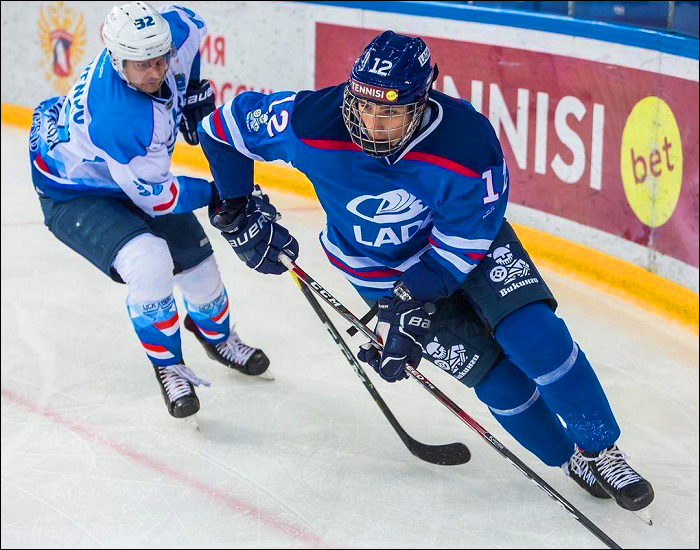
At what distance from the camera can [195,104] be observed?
11.5 feet

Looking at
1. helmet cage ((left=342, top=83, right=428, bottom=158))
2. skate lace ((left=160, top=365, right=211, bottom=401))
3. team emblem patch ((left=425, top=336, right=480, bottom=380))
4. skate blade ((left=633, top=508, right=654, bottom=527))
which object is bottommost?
skate blade ((left=633, top=508, right=654, bottom=527))

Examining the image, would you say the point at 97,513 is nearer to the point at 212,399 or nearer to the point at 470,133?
the point at 212,399

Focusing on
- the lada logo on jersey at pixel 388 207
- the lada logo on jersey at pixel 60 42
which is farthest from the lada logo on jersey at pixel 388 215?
the lada logo on jersey at pixel 60 42

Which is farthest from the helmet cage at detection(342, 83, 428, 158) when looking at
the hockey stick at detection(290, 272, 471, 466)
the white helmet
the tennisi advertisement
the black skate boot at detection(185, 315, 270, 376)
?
the tennisi advertisement

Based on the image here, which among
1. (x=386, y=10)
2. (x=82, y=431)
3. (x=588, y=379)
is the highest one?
(x=386, y=10)

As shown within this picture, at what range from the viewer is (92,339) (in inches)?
165

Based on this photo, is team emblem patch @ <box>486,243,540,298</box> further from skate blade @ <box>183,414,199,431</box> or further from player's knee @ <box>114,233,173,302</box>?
skate blade @ <box>183,414,199,431</box>

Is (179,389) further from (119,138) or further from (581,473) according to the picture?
(581,473)

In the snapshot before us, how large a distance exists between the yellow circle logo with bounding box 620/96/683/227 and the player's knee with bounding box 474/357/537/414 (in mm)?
1675

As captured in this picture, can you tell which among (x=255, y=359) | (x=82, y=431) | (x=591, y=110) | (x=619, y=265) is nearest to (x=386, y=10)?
(x=591, y=110)

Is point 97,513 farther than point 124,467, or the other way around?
point 124,467

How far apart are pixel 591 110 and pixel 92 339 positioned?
7.42ft

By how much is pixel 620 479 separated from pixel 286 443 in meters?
1.18

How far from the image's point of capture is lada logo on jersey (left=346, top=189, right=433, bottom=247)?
2545 mm
